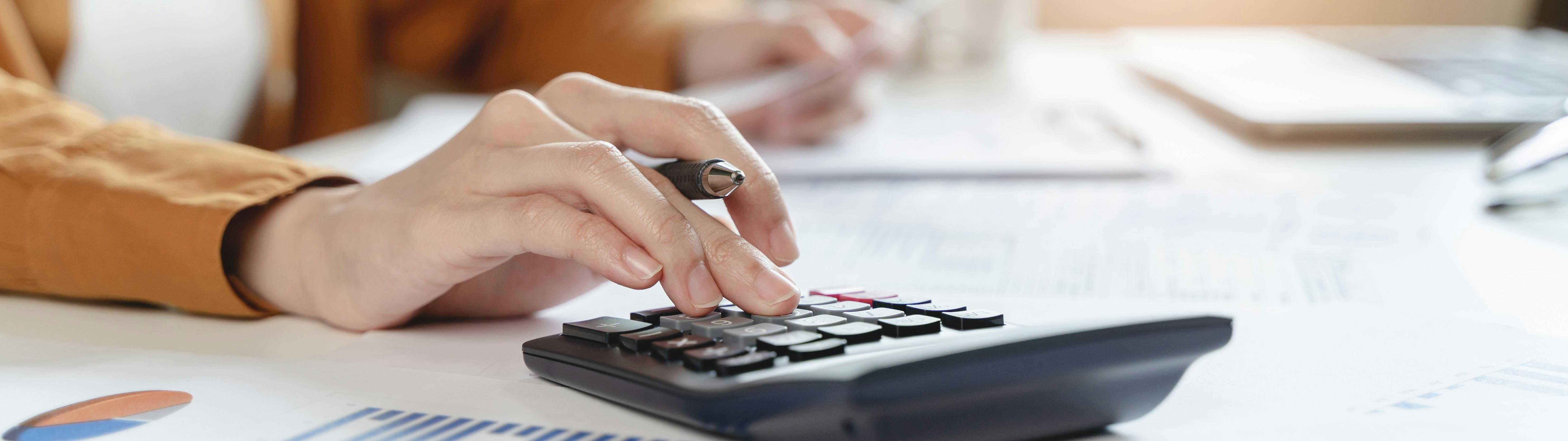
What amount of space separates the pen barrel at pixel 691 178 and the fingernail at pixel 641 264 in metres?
0.04

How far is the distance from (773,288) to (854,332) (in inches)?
1.9

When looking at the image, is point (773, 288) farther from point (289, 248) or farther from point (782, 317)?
point (289, 248)

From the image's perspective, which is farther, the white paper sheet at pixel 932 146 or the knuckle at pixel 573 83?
the white paper sheet at pixel 932 146

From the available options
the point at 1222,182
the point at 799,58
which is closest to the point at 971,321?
the point at 1222,182

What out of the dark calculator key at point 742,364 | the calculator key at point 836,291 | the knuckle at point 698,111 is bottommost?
the dark calculator key at point 742,364

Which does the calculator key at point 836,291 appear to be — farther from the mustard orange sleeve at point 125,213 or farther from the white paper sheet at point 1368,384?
the mustard orange sleeve at point 125,213

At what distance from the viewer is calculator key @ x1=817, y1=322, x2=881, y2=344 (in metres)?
0.30

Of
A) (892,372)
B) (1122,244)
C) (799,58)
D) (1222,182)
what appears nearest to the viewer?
(892,372)

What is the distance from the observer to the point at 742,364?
0.28 meters

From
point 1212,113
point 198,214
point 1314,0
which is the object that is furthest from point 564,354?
point 1314,0

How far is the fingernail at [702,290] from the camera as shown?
35cm

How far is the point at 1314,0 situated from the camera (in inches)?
91.7

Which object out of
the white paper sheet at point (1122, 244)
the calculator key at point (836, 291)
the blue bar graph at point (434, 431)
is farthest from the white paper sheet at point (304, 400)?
the white paper sheet at point (1122, 244)

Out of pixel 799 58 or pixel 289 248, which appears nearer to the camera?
pixel 289 248
